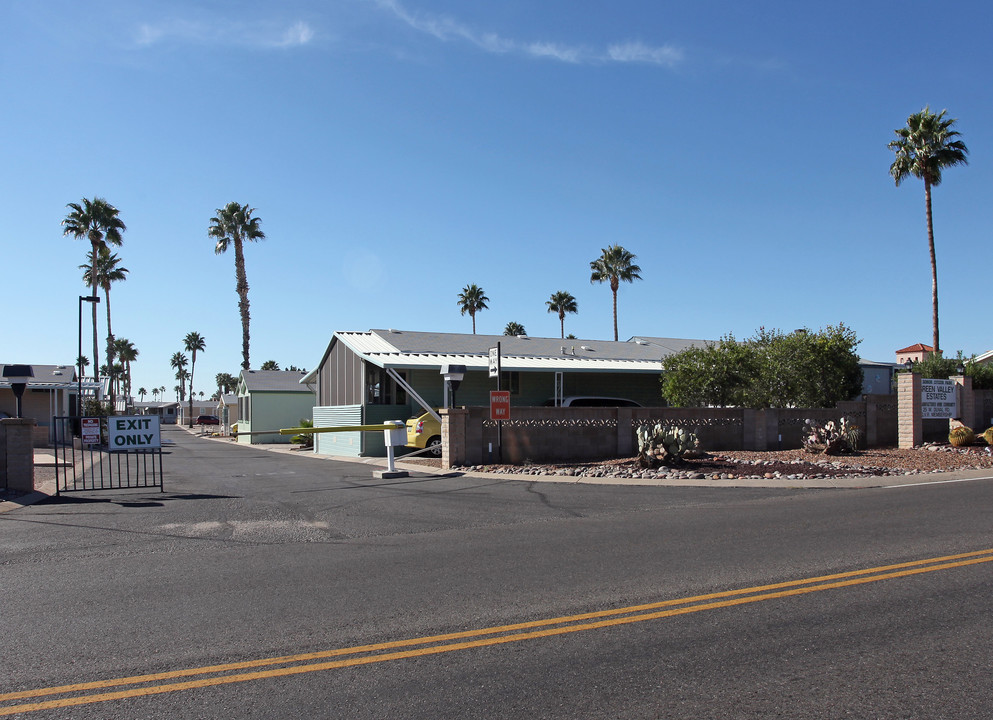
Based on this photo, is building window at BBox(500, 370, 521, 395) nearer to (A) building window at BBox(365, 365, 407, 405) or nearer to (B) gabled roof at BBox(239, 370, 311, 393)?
(A) building window at BBox(365, 365, 407, 405)

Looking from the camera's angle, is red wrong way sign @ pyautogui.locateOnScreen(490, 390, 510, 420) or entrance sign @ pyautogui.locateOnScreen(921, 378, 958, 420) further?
entrance sign @ pyautogui.locateOnScreen(921, 378, 958, 420)

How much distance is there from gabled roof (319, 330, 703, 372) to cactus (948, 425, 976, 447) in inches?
456

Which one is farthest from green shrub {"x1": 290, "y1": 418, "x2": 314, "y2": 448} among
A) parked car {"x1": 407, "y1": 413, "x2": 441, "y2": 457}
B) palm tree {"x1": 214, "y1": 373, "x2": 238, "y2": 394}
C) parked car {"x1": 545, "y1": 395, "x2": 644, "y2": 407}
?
palm tree {"x1": 214, "y1": 373, "x2": 238, "y2": 394}

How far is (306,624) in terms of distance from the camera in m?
5.89

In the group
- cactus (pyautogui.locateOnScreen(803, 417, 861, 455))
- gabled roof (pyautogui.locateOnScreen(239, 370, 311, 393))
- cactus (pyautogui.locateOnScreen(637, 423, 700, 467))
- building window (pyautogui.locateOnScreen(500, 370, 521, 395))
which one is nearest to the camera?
cactus (pyautogui.locateOnScreen(637, 423, 700, 467))

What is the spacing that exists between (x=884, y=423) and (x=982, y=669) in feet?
65.3

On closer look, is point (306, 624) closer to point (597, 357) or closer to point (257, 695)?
point (257, 695)

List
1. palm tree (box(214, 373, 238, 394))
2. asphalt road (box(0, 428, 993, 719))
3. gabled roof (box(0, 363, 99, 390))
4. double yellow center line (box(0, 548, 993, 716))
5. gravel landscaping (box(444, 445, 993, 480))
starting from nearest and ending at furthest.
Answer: asphalt road (box(0, 428, 993, 719)) < double yellow center line (box(0, 548, 993, 716)) < gravel landscaping (box(444, 445, 993, 480)) < gabled roof (box(0, 363, 99, 390)) < palm tree (box(214, 373, 238, 394))


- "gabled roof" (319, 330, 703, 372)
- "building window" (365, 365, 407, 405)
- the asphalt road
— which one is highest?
"gabled roof" (319, 330, 703, 372)

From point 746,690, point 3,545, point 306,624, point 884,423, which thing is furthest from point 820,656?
point 884,423

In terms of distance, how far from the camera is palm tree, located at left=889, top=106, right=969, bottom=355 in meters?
35.2

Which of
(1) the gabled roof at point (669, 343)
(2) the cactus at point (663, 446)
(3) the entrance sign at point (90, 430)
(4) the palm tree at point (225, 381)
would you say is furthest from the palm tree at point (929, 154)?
(4) the palm tree at point (225, 381)

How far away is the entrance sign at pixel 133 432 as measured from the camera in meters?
14.7

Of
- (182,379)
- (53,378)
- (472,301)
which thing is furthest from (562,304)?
(182,379)
